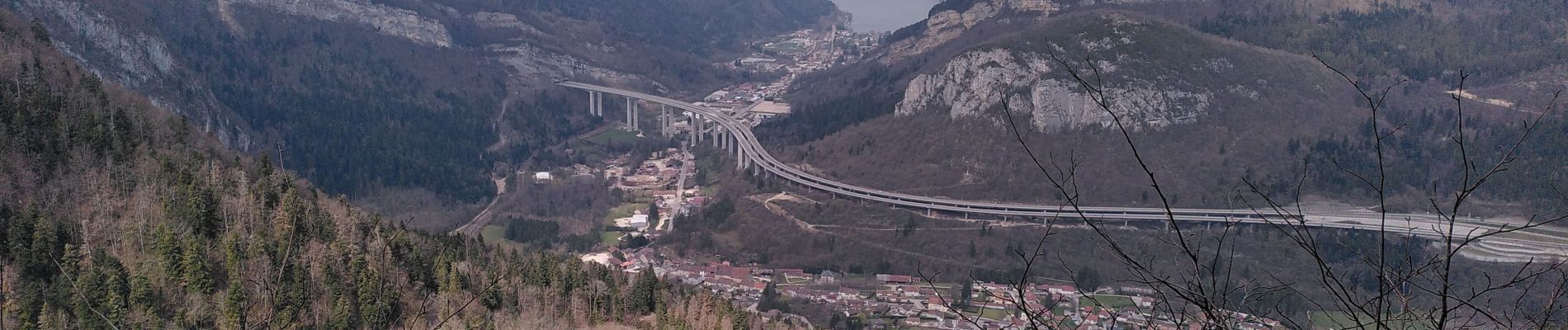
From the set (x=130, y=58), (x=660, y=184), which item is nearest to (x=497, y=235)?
(x=660, y=184)

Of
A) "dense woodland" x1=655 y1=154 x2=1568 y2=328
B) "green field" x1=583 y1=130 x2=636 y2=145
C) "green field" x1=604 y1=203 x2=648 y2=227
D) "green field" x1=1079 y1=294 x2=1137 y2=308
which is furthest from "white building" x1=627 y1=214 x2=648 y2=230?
"green field" x1=583 y1=130 x2=636 y2=145

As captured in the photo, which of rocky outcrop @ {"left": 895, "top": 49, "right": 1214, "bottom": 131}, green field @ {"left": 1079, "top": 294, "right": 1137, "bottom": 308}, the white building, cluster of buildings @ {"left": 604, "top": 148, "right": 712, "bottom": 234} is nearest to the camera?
green field @ {"left": 1079, "top": 294, "right": 1137, "bottom": 308}

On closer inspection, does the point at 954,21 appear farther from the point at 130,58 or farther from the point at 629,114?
the point at 130,58

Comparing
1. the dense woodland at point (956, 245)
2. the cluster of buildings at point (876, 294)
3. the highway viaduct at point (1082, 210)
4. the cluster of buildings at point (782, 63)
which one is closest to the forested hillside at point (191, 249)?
the cluster of buildings at point (876, 294)

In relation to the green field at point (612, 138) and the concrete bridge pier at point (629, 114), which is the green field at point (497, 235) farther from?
the concrete bridge pier at point (629, 114)

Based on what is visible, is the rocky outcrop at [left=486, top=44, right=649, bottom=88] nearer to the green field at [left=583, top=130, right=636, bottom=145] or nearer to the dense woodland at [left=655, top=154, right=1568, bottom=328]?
the green field at [left=583, top=130, right=636, bottom=145]
